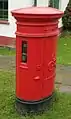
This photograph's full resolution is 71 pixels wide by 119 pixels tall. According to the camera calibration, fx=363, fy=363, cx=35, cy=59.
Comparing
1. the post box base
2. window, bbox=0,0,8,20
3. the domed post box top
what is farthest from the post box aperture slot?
→ window, bbox=0,0,8,20

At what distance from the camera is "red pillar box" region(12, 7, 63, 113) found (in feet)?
18.0

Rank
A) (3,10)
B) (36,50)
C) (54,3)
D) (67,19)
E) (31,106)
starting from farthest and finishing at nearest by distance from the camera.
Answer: (67,19), (54,3), (3,10), (31,106), (36,50)

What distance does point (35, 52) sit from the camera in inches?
219

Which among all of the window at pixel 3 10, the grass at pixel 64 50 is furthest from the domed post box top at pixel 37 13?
the window at pixel 3 10

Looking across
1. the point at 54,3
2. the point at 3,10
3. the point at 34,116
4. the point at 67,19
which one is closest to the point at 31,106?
the point at 34,116

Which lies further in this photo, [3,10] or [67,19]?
[67,19]

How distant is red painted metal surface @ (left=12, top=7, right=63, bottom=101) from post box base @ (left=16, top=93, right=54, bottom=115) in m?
0.07

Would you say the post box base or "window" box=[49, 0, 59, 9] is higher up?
"window" box=[49, 0, 59, 9]

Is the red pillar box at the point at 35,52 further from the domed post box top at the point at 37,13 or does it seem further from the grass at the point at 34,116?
the grass at the point at 34,116

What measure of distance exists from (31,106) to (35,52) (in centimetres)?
89

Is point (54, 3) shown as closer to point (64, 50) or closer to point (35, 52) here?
point (64, 50)

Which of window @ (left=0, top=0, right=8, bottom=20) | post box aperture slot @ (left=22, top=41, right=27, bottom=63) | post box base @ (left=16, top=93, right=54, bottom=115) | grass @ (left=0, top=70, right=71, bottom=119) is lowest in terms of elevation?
grass @ (left=0, top=70, right=71, bottom=119)

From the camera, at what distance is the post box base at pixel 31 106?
5.79m

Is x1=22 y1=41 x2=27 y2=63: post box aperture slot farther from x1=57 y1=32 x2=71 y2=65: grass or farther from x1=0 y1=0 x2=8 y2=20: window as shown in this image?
x1=0 y1=0 x2=8 y2=20: window
